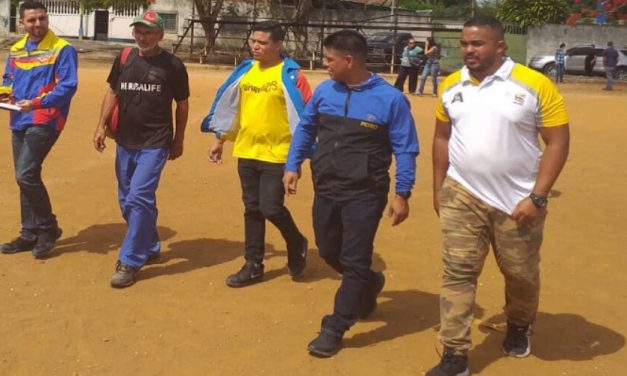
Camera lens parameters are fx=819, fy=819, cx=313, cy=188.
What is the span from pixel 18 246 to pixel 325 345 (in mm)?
3099

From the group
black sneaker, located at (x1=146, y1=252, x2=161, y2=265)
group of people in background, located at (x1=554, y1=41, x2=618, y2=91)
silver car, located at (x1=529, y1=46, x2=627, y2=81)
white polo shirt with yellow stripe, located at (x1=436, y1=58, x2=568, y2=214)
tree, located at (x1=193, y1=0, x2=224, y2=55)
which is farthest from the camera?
tree, located at (x1=193, y1=0, x2=224, y2=55)

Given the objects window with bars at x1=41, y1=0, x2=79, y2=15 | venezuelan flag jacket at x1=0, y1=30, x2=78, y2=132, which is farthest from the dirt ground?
window with bars at x1=41, y1=0, x2=79, y2=15

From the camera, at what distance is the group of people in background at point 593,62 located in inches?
1113

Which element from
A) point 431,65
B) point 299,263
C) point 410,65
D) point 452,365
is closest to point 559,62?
point 431,65

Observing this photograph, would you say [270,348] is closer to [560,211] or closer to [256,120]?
[256,120]

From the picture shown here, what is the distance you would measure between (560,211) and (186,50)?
33154mm

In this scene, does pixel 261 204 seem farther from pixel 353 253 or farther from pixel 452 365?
pixel 452 365

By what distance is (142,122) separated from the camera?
235 inches

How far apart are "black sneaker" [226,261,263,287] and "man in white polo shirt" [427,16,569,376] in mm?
1872

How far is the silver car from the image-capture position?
108 ft

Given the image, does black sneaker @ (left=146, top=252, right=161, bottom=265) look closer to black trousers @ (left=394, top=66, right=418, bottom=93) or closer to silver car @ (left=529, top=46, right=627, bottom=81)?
black trousers @ (left=394, top=66, right=418, bottom=93)

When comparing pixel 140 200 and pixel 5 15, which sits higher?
pixel 5 15

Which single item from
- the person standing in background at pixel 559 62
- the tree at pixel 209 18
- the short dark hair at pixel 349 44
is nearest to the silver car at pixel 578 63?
the person standing in background at pixel 559 62

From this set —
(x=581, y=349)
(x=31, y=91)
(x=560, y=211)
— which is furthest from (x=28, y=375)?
(x=560, y=211)
